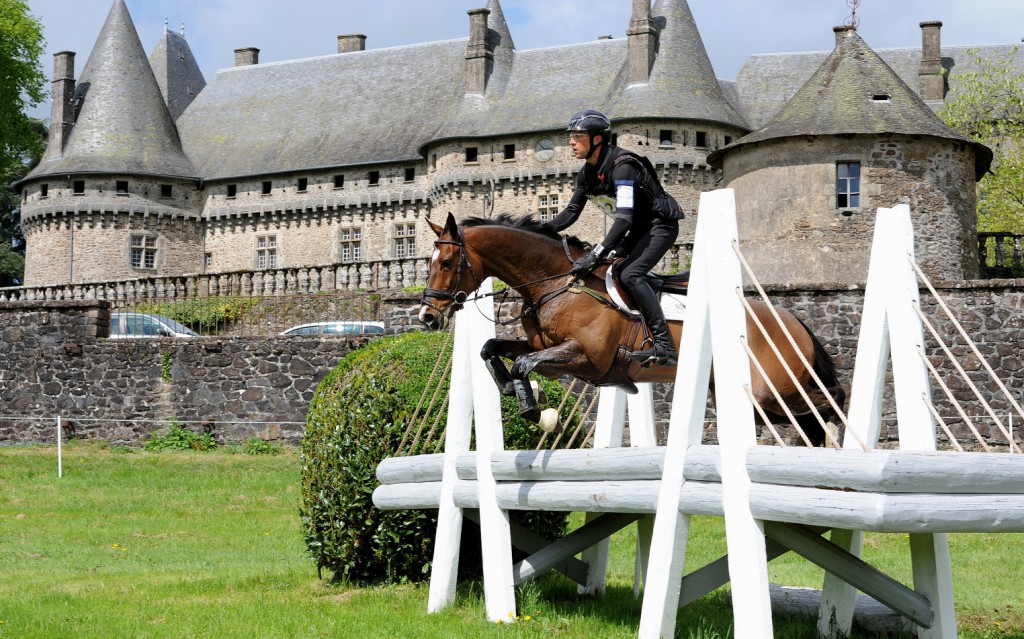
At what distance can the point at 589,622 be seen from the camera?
8320mm

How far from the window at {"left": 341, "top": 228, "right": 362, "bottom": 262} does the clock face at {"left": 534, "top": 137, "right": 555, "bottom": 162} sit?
31.1 ft

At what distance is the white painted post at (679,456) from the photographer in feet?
22.8

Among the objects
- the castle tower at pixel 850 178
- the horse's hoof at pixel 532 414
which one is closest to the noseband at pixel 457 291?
the horse's hoof at pixel 532 414

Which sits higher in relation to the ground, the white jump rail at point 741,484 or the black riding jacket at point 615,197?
the black riding jacket at point 615,197

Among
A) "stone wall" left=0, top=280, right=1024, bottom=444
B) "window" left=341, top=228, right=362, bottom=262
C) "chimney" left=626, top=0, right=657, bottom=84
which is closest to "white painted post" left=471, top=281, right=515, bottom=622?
"stone wall" left=0, top=280, right=1024, bottom=444

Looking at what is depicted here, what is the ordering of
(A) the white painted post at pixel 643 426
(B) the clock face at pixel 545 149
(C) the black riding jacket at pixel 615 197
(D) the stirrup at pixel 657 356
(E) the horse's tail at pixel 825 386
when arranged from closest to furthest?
(D) the stirrup at pixel 657 356 < (C) the black riding jacket at pixel 615 197 < (E) the horse's tail at pixel 825 386 < (A) the white painted post at pixel 643 426 < (B) the clock face at pixel 545 149

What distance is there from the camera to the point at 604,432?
9.43 metres

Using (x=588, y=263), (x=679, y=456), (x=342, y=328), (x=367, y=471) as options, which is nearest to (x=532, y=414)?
(x=588, y=263)

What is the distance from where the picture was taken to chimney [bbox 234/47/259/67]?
6581 cm

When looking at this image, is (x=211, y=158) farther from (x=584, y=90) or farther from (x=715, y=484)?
(x=715, y=484)

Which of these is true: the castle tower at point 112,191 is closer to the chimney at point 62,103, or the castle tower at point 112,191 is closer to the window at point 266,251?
the chimney at point 62,103

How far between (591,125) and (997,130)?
37.5 meters

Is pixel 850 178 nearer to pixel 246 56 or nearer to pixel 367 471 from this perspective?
pixel 367 471

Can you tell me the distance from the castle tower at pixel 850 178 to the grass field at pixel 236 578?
19911 millimetres
